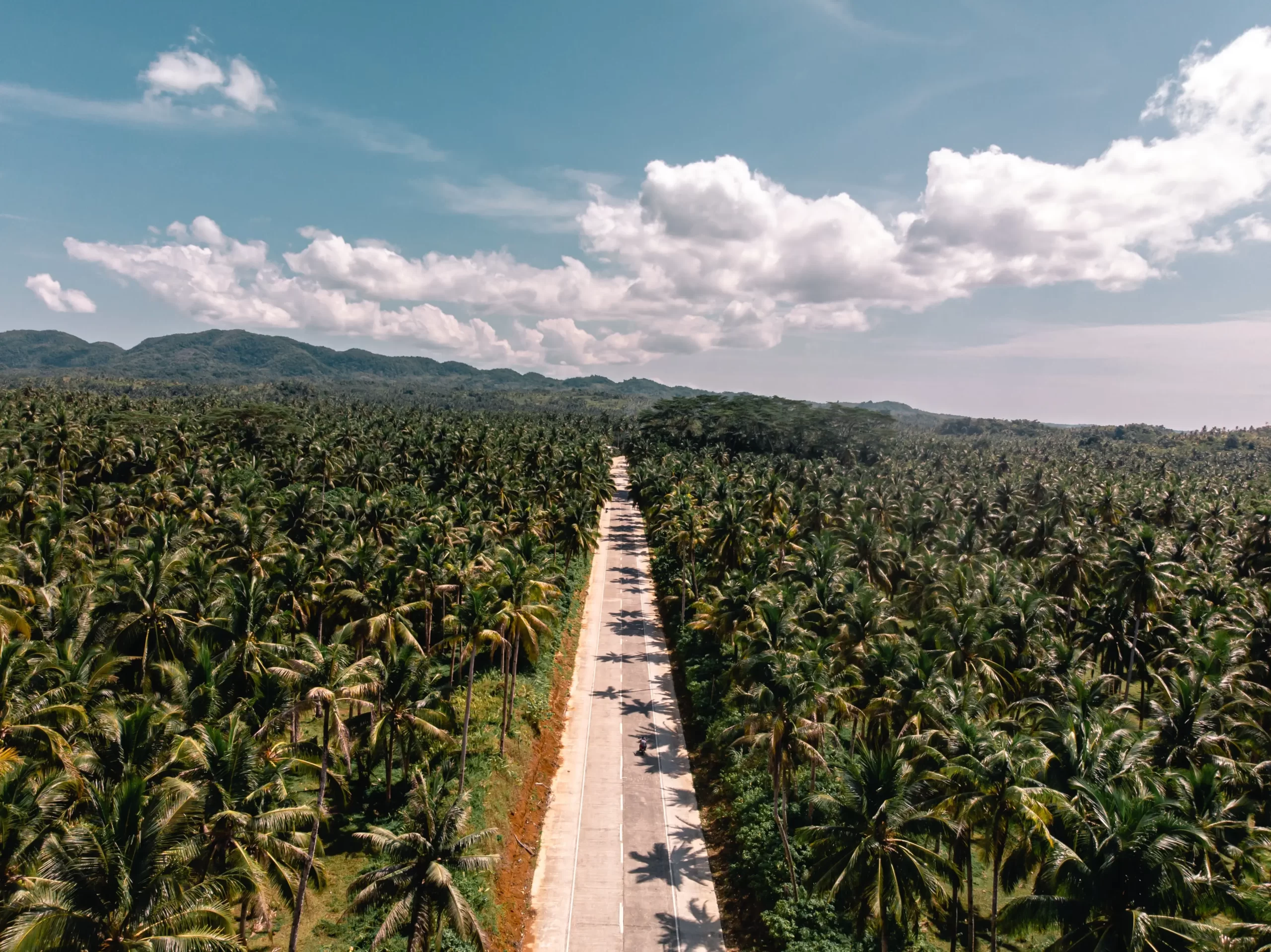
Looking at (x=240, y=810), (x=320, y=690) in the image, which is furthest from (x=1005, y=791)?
(x=240, y=810)

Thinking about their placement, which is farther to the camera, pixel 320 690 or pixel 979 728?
pixel 979 728

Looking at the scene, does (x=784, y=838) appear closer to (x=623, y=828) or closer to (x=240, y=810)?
(x=623, y=828)

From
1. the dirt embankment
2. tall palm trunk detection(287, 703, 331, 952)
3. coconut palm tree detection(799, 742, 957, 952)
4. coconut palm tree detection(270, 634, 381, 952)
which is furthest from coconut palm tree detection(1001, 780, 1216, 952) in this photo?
coconut palm tree detection(270, 634, 381, 952)

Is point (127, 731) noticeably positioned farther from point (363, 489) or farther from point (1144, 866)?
point (363, 489)

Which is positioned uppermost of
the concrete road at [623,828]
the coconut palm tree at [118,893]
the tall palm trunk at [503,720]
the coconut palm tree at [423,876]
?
the coconut palm tree at [118,893]

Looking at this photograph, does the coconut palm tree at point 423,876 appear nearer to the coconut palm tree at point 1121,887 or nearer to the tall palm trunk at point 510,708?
the coconut palm tree at point 1121,887

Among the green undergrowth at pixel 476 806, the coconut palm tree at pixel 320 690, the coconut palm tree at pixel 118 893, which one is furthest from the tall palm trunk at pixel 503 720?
the coconut palm tree at pixel 118 893
